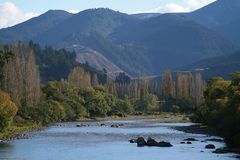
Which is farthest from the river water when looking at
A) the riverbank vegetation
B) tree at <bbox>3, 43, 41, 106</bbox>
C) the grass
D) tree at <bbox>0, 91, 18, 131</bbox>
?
tree at <bbox>3, 43, 41, 106</bbox>

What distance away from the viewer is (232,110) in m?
84.6

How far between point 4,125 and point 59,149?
27191mm

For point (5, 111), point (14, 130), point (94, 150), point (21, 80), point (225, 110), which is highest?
point (21, 80)

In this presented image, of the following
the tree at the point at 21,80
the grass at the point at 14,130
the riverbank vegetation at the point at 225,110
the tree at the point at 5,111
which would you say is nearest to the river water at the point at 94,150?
the riverbank vegetation at the point at 225,110

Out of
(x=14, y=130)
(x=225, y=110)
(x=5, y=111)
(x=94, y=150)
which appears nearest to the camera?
(x=94, y=150)

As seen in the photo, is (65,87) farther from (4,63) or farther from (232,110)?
(232,110)

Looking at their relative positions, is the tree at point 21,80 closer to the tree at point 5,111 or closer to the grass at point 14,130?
the grass at point 14,130

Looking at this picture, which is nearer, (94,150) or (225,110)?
(94,150)

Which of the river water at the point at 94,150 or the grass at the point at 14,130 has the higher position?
the grass at the point at 14,130

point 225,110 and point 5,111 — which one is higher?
point 225,110

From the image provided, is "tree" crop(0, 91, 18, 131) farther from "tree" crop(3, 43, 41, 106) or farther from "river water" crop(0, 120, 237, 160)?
"tree" crop(3, 43, 41, 106)

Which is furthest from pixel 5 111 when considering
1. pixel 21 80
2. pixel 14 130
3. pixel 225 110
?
pixel 225 110

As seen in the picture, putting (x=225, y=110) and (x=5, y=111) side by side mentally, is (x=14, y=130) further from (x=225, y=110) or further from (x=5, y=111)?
(x=225, y=110)

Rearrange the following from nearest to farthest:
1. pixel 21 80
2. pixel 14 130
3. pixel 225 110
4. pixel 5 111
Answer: pixel 225 110
pixel 5 111
pixel 14 130
pixel 21 80
